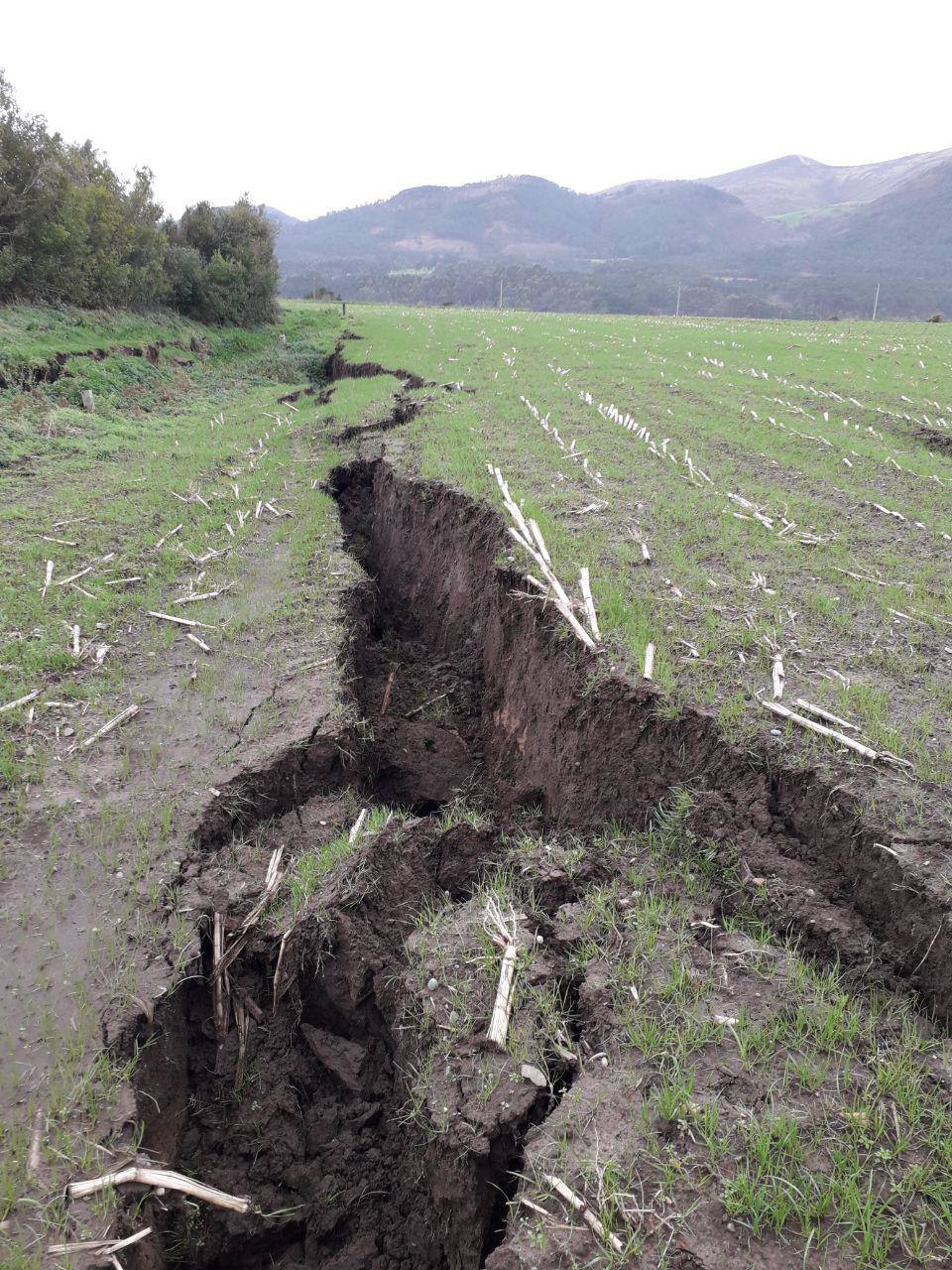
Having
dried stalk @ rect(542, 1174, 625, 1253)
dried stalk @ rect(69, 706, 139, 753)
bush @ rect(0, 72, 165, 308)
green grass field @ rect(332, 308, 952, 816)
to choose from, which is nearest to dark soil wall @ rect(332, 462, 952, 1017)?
green grass field @ rect(332, 308, 952, 816)

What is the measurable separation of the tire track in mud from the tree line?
64.7 feet

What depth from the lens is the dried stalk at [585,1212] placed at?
235 centimetres

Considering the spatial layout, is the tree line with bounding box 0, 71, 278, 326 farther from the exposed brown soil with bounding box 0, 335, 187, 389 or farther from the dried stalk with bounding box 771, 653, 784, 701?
the dried stalk with bounding box 771, 653, 784, 701

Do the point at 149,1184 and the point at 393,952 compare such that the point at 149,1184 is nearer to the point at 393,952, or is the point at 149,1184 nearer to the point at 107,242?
the point at 393,952

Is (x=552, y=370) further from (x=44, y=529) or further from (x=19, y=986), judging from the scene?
(x=19, y=986)

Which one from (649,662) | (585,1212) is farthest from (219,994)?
(649,662)

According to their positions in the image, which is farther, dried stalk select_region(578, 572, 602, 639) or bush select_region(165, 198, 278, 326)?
bush select_region(165, 198, 278, 326)

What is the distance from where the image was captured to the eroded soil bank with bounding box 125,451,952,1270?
116 inches

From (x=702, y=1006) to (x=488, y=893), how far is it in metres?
1.27

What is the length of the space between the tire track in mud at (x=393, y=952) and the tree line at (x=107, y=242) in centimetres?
1971

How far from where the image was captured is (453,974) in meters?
3.54

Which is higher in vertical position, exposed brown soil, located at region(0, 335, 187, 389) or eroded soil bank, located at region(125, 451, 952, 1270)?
exposed brown soil, located at region(0, 335, 187, 389)

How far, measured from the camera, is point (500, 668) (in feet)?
21.7

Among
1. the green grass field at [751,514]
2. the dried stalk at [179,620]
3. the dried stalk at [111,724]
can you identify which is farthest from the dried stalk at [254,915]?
the dried stalk at [179,620]
